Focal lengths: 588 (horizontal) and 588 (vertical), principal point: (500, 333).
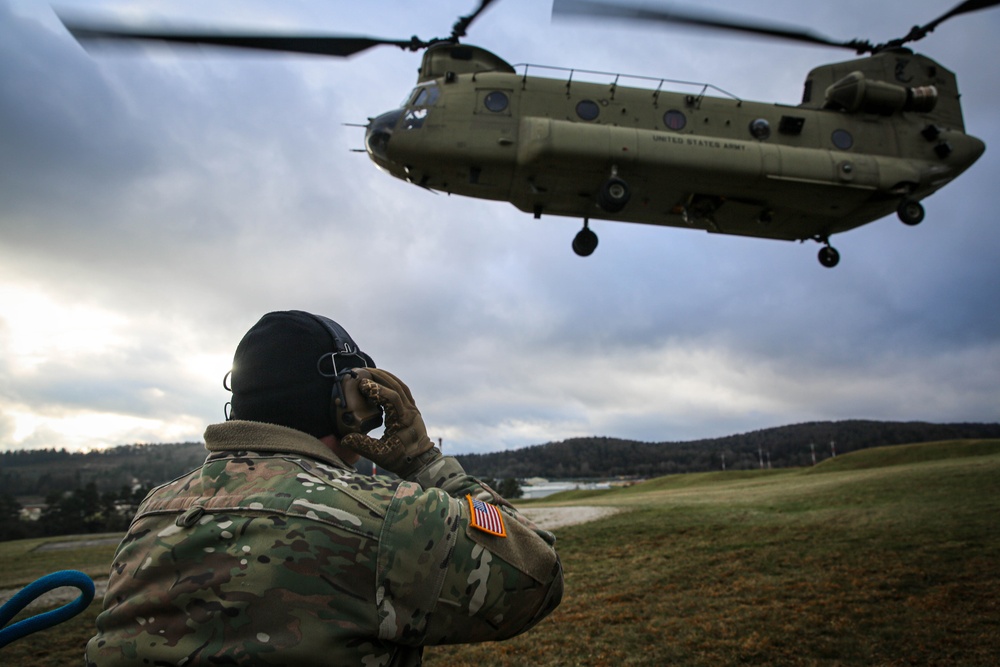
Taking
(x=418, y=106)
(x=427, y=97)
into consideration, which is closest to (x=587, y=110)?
(x=427, y=97)

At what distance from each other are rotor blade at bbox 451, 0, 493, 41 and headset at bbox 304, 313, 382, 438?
394 inches

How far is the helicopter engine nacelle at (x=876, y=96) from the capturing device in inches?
468

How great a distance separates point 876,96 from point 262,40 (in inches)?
461

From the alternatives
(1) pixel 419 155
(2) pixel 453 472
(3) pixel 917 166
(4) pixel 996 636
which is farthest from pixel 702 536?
(2) pixel 453 472

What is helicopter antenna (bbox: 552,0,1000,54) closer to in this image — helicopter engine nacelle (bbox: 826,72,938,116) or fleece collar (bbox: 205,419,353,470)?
helicopter engine nacelle (bbox: 826,72,938,116)

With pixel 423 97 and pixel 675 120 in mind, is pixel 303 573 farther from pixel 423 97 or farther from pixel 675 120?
pixel 675 120

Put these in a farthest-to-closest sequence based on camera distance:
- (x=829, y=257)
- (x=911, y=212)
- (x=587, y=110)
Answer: (x=829, y=257) < (x=911, y=212) < (x=587, y=110)

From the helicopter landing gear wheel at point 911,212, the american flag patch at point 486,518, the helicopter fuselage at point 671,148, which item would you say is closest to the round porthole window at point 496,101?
the helicopter fuselage at point 671,148

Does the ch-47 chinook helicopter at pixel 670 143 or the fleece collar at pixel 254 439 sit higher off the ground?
the ch-47 chinook helicopter at pixel 670 143

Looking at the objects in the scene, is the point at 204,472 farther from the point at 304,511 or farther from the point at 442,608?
the point at 442,608

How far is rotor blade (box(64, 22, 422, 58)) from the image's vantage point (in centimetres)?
828

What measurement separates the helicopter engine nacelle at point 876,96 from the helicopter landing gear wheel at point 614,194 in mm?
5502

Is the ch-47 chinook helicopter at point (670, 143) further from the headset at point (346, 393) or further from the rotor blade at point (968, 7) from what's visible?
the headset at point (346, 393)

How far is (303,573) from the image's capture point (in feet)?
5.04
